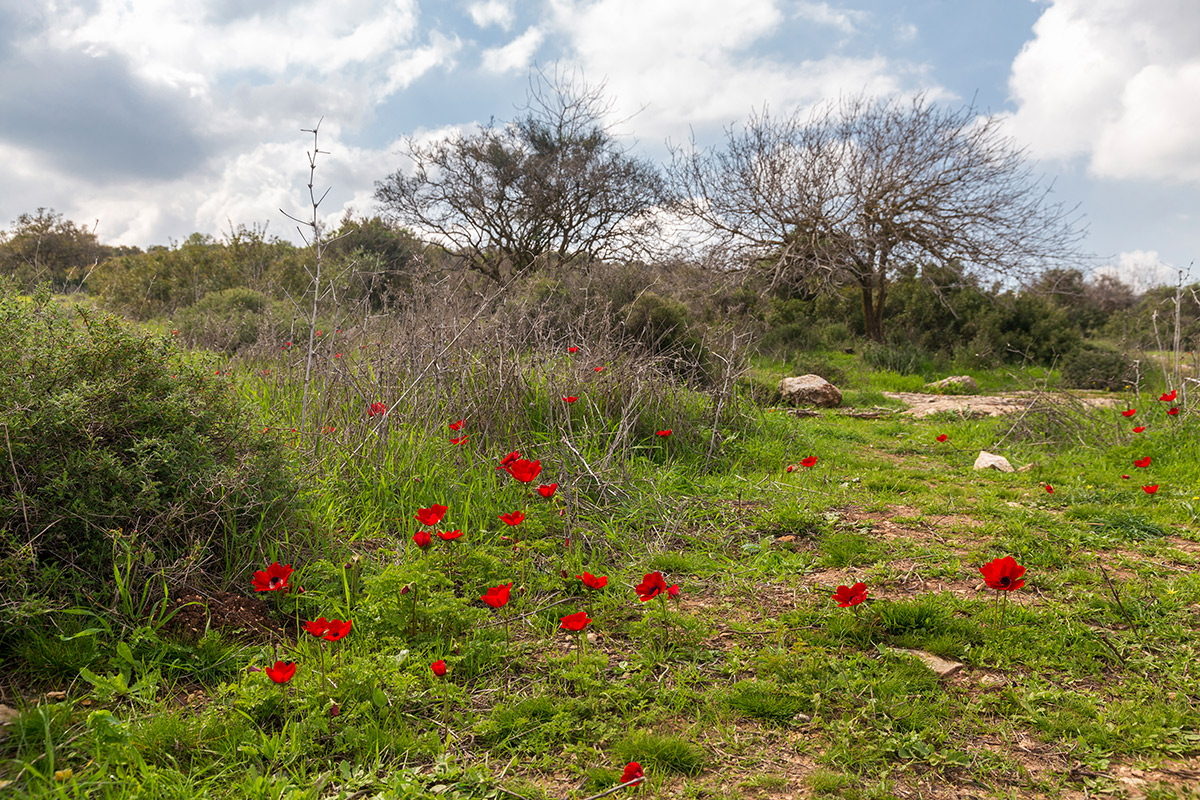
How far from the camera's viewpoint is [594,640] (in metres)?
2.48

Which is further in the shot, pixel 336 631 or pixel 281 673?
pixel 336 631

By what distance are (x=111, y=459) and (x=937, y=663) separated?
294 cm

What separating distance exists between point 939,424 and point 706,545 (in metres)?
4.91

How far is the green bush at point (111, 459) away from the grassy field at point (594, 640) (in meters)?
0.15

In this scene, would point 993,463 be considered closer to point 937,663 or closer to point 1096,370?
point 937,663

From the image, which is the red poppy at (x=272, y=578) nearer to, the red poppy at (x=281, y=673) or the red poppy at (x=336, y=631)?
the red poppy at (x=336, y=631)

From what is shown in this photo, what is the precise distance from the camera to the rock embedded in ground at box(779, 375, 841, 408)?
27.0ft

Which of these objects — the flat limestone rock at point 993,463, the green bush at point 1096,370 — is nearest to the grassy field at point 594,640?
the flat limestone rock at point 993,463

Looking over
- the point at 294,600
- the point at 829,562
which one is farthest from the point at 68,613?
the point at 829,562

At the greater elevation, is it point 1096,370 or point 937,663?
point 1096,370

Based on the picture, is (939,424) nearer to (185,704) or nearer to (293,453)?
(293,453)

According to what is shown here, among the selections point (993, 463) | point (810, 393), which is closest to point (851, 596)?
point (993, 463)

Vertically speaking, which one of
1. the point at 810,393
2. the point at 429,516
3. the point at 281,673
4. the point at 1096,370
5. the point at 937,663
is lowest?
the point at 937,663

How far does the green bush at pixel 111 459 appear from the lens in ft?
7.17
